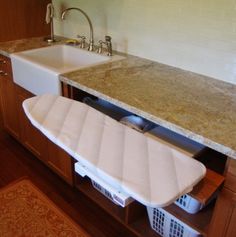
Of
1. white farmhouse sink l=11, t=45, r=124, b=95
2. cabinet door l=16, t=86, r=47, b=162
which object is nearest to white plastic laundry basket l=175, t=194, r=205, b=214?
white farmhouse sink l=11, t=45, r=124, b=95

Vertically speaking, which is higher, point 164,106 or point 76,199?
point 164,106

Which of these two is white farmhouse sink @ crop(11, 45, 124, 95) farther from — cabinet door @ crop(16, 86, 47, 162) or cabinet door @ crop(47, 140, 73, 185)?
cabinet door @ crop(47, 140, 73, 185)

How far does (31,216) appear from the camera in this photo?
1750 mm

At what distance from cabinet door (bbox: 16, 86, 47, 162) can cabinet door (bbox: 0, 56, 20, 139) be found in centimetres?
8

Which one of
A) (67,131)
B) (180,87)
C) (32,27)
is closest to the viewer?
(67,131)

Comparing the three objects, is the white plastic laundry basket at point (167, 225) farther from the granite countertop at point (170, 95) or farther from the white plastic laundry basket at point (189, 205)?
the granite countertop at point (170, 95)

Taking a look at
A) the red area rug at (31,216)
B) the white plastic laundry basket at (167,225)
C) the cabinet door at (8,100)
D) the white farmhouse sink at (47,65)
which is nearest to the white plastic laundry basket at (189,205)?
the white plastic laundry basket at (167,225)

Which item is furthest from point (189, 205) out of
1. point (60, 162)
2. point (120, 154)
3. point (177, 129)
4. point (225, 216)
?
point (60, 162)

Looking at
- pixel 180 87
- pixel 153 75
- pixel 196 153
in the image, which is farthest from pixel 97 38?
pixel 196 153

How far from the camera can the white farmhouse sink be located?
1.64m

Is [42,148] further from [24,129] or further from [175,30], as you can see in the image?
[175,30]

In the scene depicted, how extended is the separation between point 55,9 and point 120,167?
1910 mm

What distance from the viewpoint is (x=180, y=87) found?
58.4 inches

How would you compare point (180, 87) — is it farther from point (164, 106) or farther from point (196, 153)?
point (196, 153)
